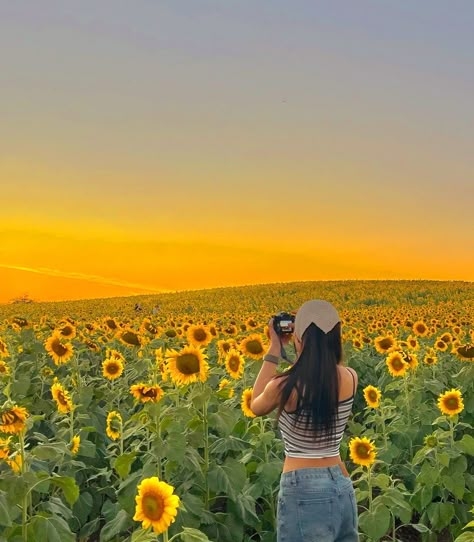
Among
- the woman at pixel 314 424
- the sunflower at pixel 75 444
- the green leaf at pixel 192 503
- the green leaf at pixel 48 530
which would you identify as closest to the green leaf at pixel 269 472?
the green leaf at pixel 192 503

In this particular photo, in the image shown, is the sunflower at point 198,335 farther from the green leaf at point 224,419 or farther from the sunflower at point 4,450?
the sunflower at point 4,450

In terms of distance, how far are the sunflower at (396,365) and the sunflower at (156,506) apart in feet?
19.3

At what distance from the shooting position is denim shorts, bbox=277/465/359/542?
429 centimetres

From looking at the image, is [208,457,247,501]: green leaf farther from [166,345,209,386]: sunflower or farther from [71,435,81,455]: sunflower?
[71,435,81,455]: sunflower

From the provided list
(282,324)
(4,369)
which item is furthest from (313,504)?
(4,369)

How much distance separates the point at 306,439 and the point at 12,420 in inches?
84.2

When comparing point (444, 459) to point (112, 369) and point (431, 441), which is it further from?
point (112, 369)

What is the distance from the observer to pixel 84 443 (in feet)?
26.2

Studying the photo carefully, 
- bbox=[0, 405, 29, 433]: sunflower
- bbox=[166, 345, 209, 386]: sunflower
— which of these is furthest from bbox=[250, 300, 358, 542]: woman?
bbox=[166, 345, 209, 386]: sunflower

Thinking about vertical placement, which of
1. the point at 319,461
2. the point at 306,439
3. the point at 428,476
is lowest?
the point at 428,476

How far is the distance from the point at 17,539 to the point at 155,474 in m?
1.23

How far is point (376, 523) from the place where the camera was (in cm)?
633

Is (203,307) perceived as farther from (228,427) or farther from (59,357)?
(228,427)

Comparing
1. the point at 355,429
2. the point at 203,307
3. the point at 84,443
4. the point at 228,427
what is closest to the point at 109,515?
the point at 84,443
